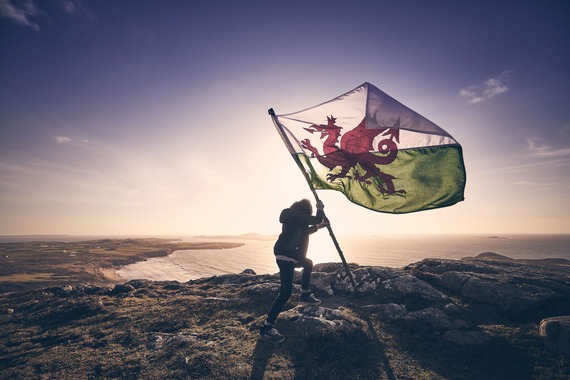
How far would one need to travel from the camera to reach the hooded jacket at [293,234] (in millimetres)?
6902

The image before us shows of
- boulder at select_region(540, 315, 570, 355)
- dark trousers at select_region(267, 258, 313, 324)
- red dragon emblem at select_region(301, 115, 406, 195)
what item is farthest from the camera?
red dragon emblem at select_region(301, 115, 406, 195)

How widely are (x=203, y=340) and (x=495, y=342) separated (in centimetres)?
784

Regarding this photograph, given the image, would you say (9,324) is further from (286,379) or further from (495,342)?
(495,342)

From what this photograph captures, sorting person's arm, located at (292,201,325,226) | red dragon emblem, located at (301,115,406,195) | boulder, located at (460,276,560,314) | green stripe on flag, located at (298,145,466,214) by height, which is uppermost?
red dragon emblem, located at (301,115,406,195)

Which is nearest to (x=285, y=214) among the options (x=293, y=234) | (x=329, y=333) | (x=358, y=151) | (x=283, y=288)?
(x=293, y=234)

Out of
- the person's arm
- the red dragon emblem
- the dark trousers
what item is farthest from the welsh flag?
the dark trousers

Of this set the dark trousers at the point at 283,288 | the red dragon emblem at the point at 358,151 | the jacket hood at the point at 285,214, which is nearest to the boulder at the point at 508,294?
the red dragon emblem at the point at 358,151

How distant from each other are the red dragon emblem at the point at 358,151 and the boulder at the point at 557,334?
4.80 meters

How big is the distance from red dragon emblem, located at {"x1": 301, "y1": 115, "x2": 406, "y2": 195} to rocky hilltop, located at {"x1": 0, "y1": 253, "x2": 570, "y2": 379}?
4.19 meters

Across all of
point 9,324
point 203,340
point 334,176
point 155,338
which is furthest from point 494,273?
point 9,324

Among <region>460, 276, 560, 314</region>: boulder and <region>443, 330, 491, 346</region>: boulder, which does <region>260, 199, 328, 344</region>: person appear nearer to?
<region>443, 330, 491, 346</region>: boulder

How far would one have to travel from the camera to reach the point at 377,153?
328 inches

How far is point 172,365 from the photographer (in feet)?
19.2

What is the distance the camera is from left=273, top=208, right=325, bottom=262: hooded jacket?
6.90 meters
